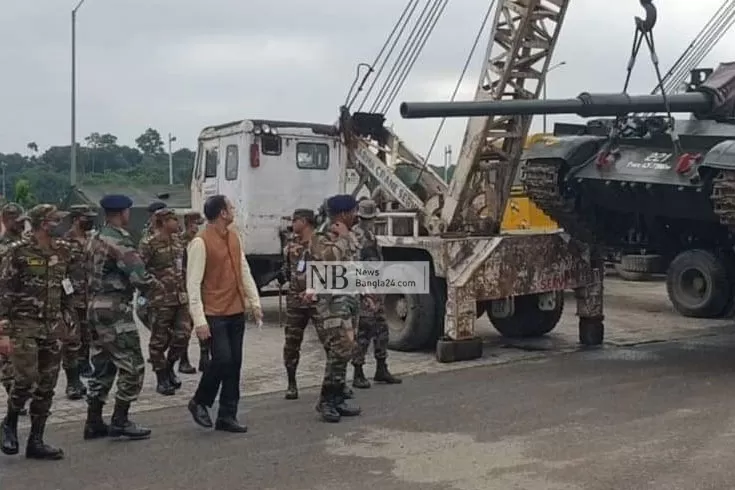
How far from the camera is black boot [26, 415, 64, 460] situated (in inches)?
269

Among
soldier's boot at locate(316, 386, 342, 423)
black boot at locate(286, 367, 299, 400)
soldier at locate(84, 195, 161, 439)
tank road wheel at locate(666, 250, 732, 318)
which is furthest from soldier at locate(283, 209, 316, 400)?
tank road wheel at locate(666, 250, 732, 318)

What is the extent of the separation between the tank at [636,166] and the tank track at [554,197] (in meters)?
0.01

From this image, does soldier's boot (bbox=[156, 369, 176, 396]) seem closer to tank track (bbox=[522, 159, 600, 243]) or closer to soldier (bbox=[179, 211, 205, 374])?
soldier (bbox=[179, 211, 205, 374])

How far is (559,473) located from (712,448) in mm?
1194

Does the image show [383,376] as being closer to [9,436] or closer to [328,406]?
[328,406]

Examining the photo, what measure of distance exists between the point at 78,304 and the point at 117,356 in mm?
1979

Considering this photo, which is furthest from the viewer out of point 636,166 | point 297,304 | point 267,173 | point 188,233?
point 267,173

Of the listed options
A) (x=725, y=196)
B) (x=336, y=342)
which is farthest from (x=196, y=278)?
(x=725, y=196)

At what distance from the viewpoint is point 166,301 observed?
9398 mm

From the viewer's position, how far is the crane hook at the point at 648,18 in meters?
Result: 9.80

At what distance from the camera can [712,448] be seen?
22.6 ft

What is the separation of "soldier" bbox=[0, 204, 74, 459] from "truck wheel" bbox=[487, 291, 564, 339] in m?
6.41

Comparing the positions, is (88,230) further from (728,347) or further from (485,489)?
(728,347)

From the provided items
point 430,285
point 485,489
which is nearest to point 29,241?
point 485,489
